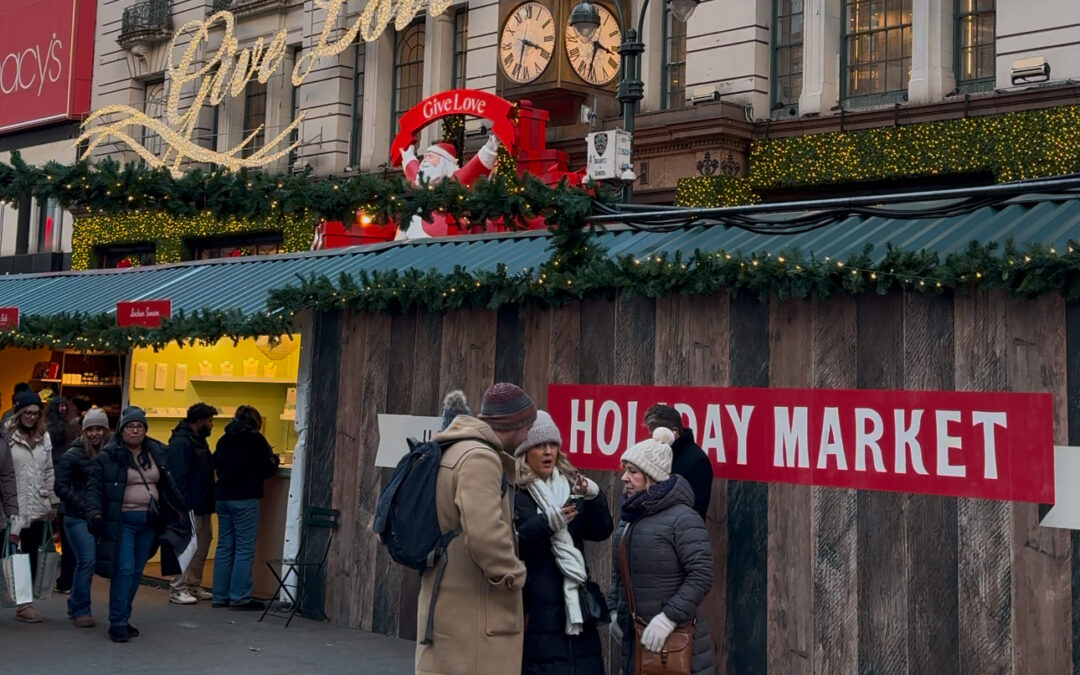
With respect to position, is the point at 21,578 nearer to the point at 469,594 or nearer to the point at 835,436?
the point at 469,594

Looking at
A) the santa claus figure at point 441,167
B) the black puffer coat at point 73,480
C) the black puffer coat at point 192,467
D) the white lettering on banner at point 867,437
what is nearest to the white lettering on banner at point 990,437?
the white lettering on banner at point 867,437

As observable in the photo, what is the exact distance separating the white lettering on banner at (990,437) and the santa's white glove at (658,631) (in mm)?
2270

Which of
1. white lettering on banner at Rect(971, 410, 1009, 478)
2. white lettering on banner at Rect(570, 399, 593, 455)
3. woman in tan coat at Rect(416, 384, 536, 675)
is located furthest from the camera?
white lettering on banner at Rect(570, 399, 593, 455)

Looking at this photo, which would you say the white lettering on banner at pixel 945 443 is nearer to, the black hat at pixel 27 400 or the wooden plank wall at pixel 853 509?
the wooden plank wall at pixel 853 509

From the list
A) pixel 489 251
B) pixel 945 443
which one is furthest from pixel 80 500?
pixel 945 443

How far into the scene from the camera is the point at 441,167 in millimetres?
19359

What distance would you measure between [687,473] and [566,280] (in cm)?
209

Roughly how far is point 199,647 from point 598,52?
12.8 m

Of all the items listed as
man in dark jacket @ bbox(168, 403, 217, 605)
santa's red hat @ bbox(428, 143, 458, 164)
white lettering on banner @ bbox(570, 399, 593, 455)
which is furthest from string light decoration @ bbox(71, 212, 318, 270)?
white lettering on banner @ bbox(570, 399, 593, 455)

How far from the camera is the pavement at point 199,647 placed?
10148mm

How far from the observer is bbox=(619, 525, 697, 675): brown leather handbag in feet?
23.1

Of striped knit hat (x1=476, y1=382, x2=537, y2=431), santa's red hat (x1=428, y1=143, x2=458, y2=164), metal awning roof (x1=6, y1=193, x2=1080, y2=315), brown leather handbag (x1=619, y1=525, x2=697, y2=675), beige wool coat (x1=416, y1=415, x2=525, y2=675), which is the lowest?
brown leather handbag (x1=619, y1=525, x2=697, y2=675)

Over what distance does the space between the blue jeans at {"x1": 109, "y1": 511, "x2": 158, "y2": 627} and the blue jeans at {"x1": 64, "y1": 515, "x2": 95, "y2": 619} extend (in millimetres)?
560

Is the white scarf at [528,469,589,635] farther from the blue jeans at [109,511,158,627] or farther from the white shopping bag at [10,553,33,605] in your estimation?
the white shopping bag at [10,553,33,605]
